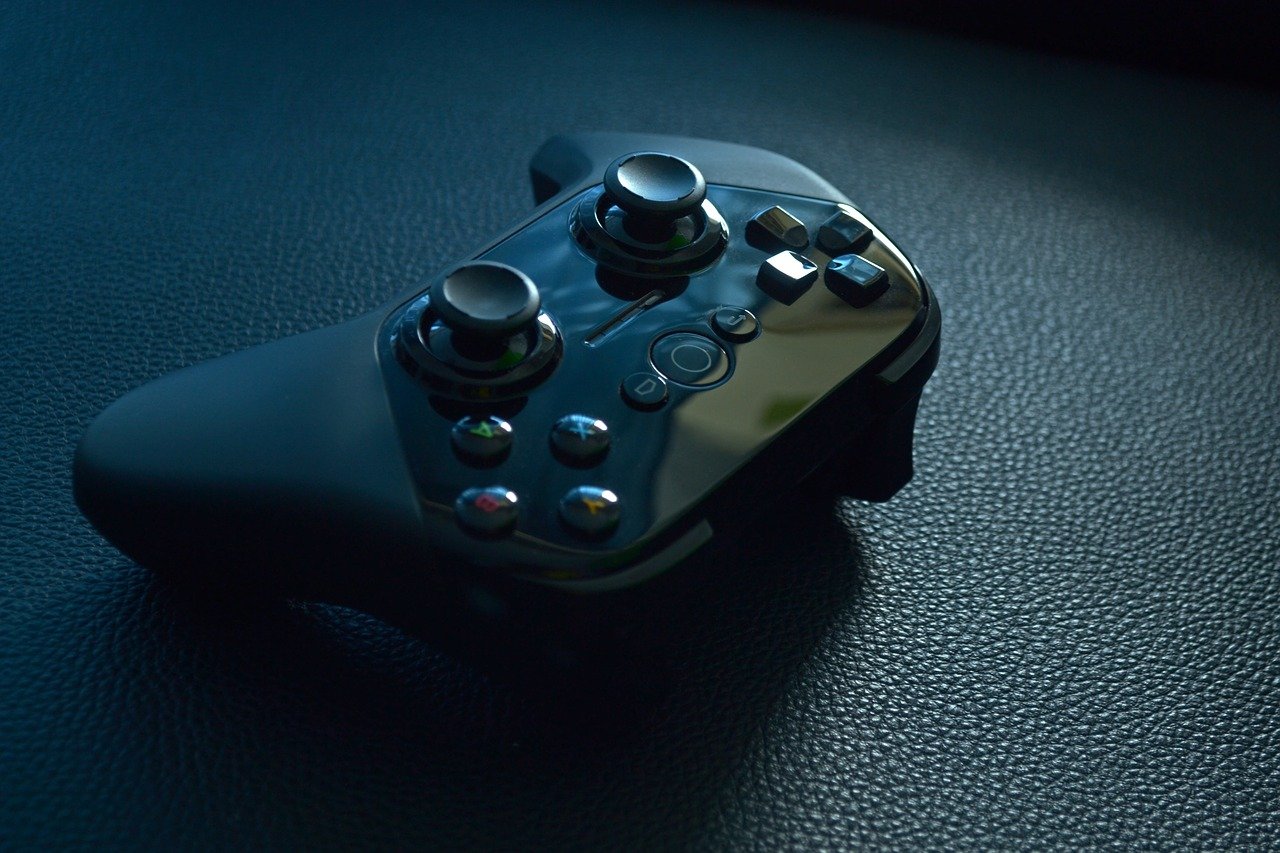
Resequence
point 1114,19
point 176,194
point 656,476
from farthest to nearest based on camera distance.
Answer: point 1114,19 → point 176,194 → point 656,476

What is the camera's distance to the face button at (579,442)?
0.31 m

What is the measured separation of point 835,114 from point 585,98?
0.12m

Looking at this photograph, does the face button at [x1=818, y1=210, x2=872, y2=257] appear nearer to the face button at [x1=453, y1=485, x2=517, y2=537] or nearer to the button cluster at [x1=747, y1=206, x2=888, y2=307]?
the button cluster at [x1=747, y1=206, x2=888, y2=307]

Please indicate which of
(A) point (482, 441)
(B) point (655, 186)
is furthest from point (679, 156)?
(A) point (482, 441)

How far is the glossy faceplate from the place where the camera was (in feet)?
0.99

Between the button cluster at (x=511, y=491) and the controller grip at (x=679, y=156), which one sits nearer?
the button cluster at (x=511, y=491)

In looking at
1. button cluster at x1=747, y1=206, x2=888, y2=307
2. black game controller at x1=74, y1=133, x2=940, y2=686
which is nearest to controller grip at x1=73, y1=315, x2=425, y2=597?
black game controller at x1=74, y1=133, x2=940, y2=686

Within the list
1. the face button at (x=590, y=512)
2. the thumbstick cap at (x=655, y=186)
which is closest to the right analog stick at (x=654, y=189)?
the thumbstick cap at (x=655, y=186)

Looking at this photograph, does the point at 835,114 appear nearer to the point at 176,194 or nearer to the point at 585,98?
the point at 585,98

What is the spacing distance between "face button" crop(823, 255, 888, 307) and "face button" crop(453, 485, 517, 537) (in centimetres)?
13

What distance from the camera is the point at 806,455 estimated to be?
0.34m

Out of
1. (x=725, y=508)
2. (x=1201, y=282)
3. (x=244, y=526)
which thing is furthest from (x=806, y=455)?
(x=1201, y=282)

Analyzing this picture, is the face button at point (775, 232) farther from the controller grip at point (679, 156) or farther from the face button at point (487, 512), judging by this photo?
the face button at point (487, 512)

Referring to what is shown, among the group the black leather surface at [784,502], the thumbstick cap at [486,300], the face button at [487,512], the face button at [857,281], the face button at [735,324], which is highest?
the thumbstick cap at [486,300]
